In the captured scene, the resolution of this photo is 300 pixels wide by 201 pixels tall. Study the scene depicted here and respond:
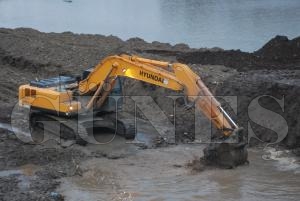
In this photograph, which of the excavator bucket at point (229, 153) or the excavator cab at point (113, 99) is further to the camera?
the excavator cab at point (113, 99)

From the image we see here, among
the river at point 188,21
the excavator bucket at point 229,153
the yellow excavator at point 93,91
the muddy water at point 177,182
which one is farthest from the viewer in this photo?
the river at point 188,21

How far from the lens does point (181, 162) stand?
1241 centimetres

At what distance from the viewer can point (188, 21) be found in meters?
48.8

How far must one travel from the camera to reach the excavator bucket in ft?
36.7

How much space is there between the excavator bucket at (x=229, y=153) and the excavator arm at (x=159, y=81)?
0.17 metres

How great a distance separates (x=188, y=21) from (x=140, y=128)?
34.9 m

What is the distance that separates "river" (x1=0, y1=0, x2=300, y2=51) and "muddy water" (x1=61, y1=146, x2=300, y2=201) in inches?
843

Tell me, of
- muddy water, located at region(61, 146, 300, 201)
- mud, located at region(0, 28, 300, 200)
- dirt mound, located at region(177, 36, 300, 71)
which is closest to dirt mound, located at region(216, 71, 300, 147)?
→ mud, located at region(0, 28, 300, 200)

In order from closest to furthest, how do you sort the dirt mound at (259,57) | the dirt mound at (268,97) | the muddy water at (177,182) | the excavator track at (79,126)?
1. the muddy water at (177,182)
2. the dirt mound at (268,97)
3. the excavator track at (79,126)
4. the dirt mound at (259,57)

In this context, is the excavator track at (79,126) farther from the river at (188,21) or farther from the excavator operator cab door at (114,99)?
the river at (188,21)

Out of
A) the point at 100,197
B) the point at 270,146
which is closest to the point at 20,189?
the point at 100,197

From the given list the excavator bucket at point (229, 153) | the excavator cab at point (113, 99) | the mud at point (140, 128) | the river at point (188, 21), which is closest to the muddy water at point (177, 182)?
the mud at point (140, 128)

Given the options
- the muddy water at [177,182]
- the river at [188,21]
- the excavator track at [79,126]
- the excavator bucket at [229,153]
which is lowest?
the muddy water at [177,182]

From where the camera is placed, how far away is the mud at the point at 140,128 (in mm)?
11273
